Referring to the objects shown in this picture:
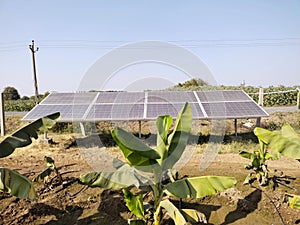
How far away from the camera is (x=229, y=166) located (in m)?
6.34

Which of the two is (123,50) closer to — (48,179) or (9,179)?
(9,179)

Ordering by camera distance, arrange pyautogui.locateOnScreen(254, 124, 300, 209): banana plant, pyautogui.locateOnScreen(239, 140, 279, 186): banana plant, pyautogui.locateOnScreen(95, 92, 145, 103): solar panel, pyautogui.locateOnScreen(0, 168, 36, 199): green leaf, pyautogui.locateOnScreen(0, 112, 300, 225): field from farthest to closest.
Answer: pyautogui.locateOnScreen(95, 92, 145, 103): solar panel < pyautogui.locateOnScreen(239, 140, 279, 186): banana plant < pyautogui.locateOnScreen(0, 112, 300, 225): field < pyautogui.locateOnScreen(254, 124, 300, 209): banana plant < pyautogui.locateOnScreen(0, 168, 36, 199): green leaf

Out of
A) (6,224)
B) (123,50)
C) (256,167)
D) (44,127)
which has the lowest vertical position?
(6,224)

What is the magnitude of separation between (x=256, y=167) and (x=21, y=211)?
410cm

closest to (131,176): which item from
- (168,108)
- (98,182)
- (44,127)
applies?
(98,182)

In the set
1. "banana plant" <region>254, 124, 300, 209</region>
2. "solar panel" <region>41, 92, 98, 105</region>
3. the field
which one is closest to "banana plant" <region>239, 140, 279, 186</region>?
the field

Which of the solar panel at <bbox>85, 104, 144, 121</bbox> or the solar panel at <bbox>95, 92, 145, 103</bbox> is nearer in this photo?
the solar panel at <bbox>85, 104, 144, 121</bbox>

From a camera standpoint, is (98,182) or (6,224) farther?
(6,224)

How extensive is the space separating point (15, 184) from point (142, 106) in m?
6.41

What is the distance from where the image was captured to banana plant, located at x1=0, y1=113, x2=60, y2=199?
2.96 m

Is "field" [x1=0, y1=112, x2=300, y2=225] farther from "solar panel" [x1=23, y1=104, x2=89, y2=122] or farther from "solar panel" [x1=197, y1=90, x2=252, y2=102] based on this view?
"solar panel" [x1=197, y1=90, x2=252, y2=102]

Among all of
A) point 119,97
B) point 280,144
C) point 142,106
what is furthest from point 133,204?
point 119,97

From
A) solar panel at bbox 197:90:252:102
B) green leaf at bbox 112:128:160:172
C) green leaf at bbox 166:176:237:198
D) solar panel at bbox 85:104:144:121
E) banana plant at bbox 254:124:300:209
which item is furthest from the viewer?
solar panel at bbox 197:90:252:102

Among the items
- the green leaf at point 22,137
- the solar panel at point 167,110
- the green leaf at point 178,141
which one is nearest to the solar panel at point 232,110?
the solar panel at point 167,110
